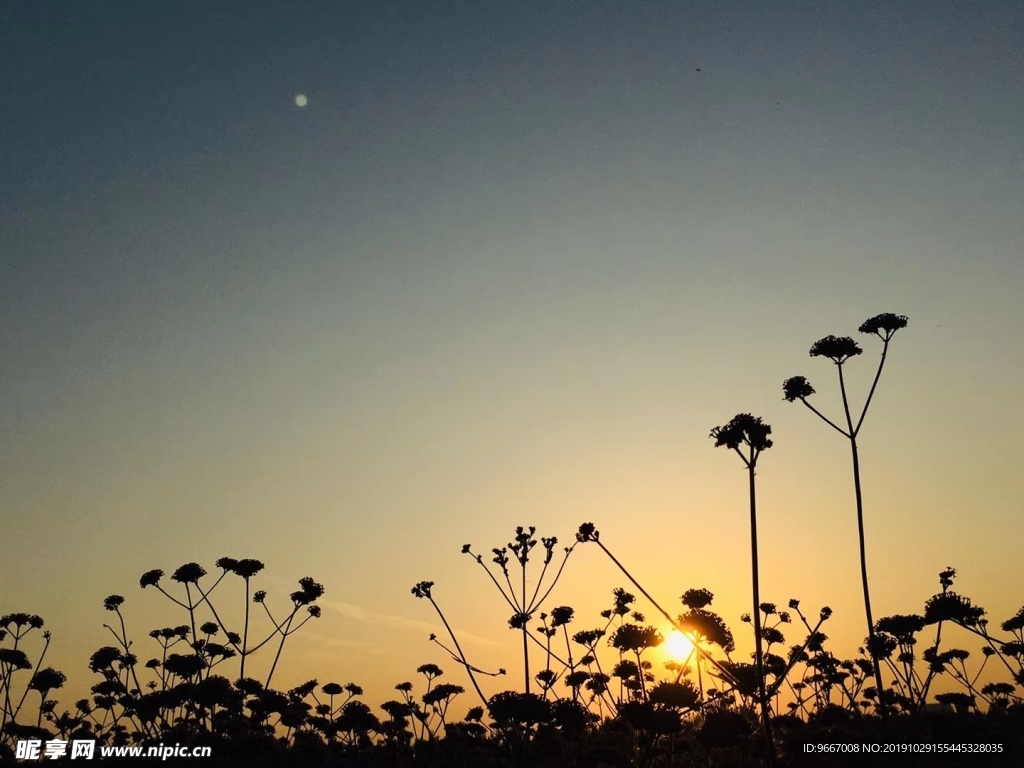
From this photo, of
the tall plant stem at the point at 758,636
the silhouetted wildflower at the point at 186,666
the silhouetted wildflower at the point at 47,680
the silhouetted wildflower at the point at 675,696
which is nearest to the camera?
the tall plant stem at the point at 758,636

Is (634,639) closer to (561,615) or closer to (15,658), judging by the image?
(561,615)

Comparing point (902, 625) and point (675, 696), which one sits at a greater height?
point (902, 625)

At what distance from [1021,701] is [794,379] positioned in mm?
9119

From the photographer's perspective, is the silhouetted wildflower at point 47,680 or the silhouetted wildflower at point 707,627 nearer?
the silhouetted wildflower at point 707,627

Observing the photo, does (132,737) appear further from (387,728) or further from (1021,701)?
(1021,701)

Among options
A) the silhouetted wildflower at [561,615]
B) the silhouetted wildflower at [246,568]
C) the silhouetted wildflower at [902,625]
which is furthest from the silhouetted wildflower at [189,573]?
the silhouetted wildflower at [902,625]

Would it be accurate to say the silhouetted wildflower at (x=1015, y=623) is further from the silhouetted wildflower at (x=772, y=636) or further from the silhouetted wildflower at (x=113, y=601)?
the silhouetted wildflower at (x=113, y=601)

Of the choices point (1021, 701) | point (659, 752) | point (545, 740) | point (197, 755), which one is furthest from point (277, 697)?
point (1021, 701)

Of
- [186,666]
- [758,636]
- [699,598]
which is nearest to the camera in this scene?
[758,636]

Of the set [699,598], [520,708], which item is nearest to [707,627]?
[699,598]

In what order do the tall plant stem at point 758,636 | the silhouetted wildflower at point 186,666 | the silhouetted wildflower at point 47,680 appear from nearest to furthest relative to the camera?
1. the tall plant stem at point 758,636
2. the silhouetted wildflower at point 186,666
3. the silhouetted wildflower at point 47,680

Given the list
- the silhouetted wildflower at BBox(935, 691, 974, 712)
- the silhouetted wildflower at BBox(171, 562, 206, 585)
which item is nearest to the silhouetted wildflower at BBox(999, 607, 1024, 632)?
the silhouetted wildflower at BBox(935, 691, 974, 712)

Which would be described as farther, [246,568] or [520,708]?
[246,568]

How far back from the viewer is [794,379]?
11.7 m
